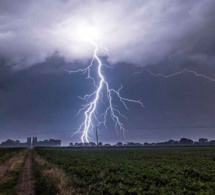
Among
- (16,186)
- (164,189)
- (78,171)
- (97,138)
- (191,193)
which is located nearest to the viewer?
(191,193)

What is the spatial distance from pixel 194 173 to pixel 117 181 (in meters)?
6.17

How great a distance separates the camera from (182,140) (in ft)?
617

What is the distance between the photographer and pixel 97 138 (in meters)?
114

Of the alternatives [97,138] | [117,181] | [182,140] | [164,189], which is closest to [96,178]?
[117,181]

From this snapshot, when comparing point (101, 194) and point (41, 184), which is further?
point (41, 184)

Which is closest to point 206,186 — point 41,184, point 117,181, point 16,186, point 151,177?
point 151,177

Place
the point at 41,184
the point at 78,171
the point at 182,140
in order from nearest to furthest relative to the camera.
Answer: the point at 41,184 → the point at 78,171 → the point at 182,140

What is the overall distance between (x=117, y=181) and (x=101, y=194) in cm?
354

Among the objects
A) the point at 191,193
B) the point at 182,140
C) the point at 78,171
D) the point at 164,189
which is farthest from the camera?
the point at 182,140

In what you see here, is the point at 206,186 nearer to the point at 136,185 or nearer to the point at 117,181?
the point at 136,185

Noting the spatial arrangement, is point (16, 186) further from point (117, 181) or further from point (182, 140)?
point (182, 140)

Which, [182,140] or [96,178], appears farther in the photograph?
[182,140]

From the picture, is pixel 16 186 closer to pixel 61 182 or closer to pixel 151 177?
pixel 61 182

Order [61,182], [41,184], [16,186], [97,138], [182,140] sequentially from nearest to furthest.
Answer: [61,182] → [41,184] → [16,186] → [97,138] → [182,140]
